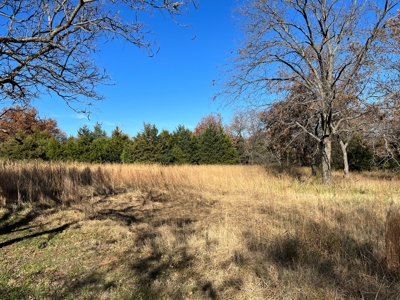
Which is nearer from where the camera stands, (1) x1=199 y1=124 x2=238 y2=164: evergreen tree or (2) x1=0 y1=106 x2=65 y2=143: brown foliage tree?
(2) x1=0 y1=106 x2=65 y2=143: brown foliage tree

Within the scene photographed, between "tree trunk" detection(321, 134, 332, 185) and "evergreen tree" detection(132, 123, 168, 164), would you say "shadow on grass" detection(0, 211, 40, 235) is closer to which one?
"tree trunk" detection(321, 134, 332, 185)

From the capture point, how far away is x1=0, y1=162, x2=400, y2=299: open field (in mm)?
2770

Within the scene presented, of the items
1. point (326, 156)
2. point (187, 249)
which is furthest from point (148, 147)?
point (187, 249)

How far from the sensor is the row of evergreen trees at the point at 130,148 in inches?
807

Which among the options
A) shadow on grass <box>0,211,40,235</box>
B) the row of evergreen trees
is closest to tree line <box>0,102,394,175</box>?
the row of evergreen trees

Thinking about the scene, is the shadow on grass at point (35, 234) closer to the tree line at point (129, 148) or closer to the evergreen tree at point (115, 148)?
the tree line at point (129, 148)

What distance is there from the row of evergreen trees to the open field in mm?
13825

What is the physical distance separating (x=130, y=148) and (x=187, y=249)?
22.5m

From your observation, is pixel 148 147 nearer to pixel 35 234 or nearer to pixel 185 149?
pixel 185 149

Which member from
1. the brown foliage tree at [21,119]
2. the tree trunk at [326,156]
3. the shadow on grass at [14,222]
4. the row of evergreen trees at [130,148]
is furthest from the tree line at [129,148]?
the tree trunk at [326,156]

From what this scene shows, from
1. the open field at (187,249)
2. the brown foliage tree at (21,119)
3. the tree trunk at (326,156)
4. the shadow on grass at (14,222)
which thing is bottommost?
the open field at (187,249)

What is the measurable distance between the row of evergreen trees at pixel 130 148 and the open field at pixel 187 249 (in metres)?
13.8

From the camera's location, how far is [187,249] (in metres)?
3.95

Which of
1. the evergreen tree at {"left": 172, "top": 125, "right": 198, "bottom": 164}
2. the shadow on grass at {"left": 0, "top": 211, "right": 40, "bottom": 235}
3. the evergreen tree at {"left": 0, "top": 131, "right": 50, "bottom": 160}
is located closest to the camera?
the shadow on grass at {"left": 0, "top": 211, "right": 40, "bottom": 235}
